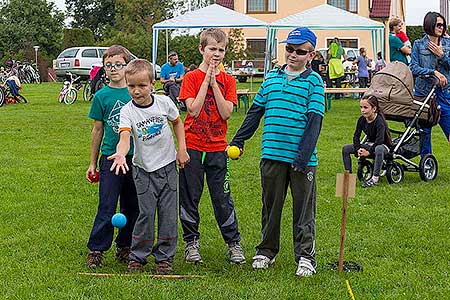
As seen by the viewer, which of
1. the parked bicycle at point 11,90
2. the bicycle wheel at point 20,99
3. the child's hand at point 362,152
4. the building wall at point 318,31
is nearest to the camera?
the child's hand at point 362,152

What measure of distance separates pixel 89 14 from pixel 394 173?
60492 millimetres

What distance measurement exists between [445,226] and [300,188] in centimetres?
229

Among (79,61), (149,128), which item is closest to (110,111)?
(149,128)

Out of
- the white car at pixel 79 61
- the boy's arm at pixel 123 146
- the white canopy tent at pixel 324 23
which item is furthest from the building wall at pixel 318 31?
the boy's arm at pixel 123 146

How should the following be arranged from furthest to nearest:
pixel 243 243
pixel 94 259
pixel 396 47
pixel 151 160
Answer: pixel 396 47 < pixel 243 243 < pixel 94 259 < pixel 151 160

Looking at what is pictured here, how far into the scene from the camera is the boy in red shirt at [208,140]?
6.02 meters

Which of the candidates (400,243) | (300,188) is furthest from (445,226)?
(300,188)

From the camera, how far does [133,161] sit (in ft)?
19.4

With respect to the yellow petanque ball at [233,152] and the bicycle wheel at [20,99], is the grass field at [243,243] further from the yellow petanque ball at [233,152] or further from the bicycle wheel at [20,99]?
the bicycle wheel at [20,99]

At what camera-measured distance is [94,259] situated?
618 centimetres

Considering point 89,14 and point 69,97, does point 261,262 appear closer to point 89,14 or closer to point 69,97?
point 69,97

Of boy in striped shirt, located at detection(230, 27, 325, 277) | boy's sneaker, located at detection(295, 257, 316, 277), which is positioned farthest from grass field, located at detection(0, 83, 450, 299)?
boy in striped shirt, located at detection(230, 27, 325, 277)

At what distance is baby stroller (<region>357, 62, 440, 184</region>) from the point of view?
10.0 m

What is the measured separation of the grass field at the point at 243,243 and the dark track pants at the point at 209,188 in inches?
10.6
